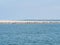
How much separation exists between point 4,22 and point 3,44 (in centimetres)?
11051

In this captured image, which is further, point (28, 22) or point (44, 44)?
point (28, 22)

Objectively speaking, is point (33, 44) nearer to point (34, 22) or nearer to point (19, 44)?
point (19, 44)

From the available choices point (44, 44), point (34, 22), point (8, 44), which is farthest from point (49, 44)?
point (34, 22)

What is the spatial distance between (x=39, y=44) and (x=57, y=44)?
6.60ft

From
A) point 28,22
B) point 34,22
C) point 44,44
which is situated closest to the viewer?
point 44,44

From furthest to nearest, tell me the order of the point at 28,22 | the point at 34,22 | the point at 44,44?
the point at 34,22, the point at 28,22, the point at 44,44

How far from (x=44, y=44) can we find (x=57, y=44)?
149 centimetres

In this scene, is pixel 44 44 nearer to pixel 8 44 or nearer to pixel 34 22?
pixel 8 44

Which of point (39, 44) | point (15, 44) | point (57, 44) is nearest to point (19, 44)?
point (15, 44)

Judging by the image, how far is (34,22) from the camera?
145 meters

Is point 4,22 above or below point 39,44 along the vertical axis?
below

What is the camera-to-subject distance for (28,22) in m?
136

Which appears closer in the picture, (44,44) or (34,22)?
(44,44)

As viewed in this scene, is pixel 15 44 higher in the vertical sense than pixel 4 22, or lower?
higher
